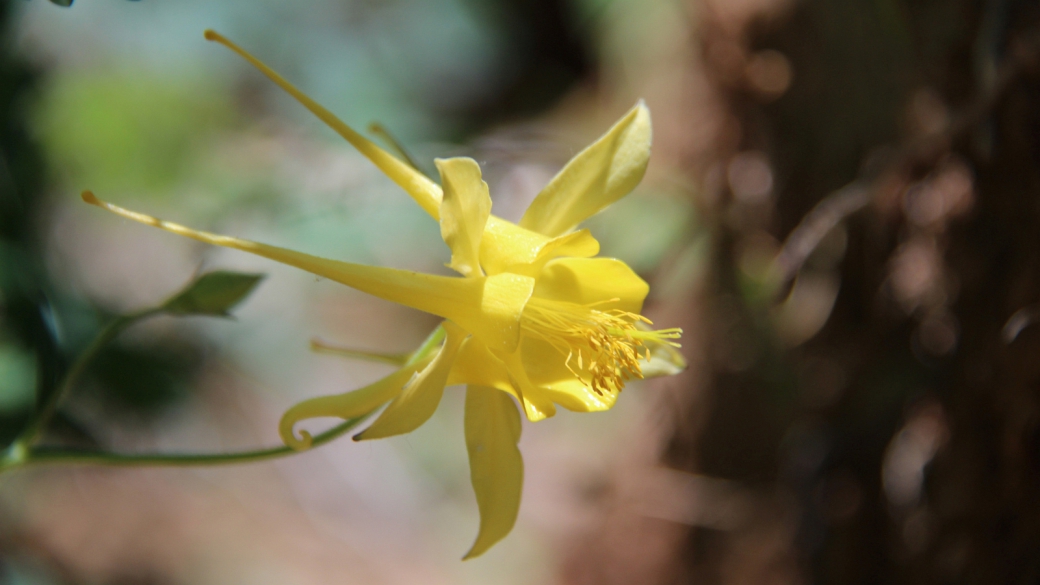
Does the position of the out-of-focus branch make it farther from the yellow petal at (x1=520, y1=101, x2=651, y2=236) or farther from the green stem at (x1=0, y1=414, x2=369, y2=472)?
the green stem at (x1=0, y1=414, x2=369, y2=472)

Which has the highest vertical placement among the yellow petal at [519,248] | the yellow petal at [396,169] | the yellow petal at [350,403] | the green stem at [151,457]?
the yellow petal at [396,169]

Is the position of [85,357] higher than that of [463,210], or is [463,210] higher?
[463,210]

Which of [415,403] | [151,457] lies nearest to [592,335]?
[415,403]

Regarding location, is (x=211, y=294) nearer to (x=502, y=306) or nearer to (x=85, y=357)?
(x=85, y=357)

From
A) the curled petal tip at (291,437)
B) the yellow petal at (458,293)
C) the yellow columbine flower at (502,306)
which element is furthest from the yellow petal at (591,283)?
the curled petal tip at (291,437)

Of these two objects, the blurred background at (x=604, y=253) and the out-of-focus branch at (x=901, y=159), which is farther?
the blurred background at (x=604, y=253)

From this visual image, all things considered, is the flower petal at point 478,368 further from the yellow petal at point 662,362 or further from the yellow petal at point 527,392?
the yellow petal at point 662,362
